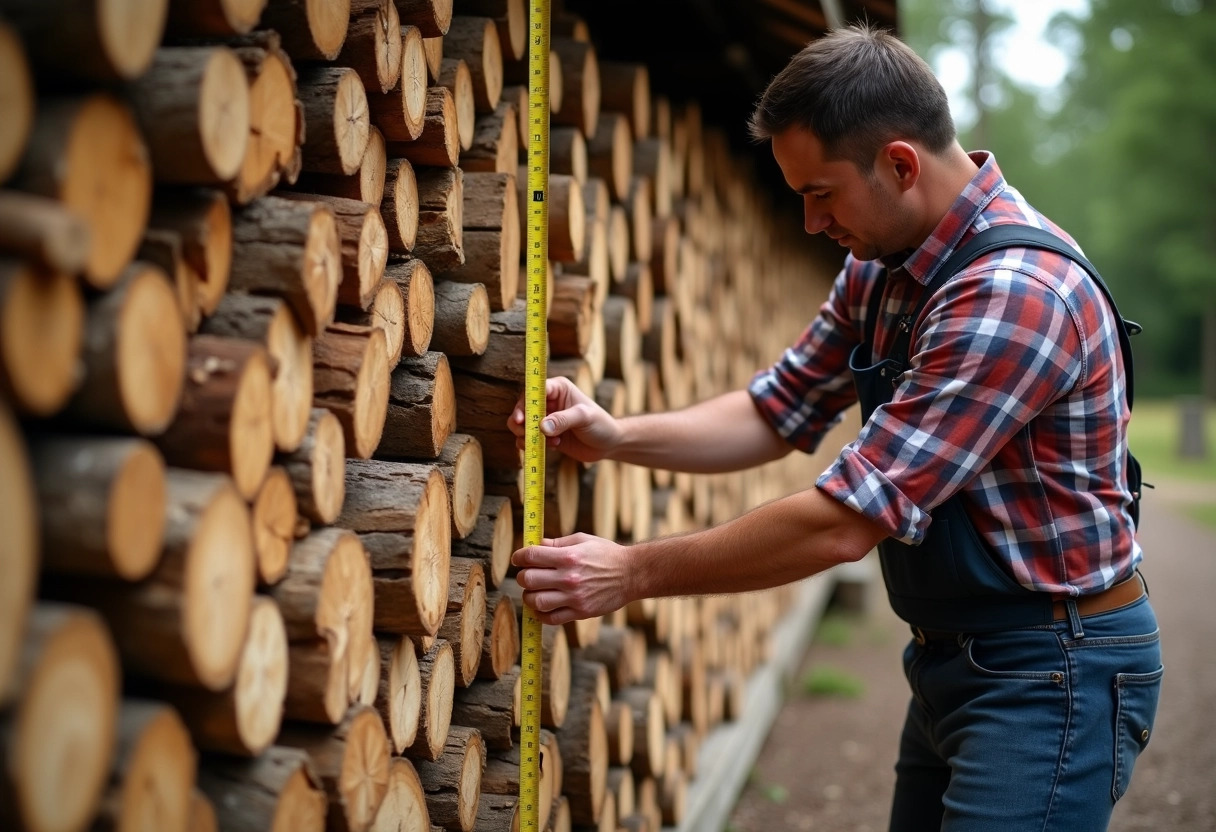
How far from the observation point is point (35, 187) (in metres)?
1.22

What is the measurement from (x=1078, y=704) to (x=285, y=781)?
1473 mm

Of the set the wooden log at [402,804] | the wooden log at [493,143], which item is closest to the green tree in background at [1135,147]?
the wooden log at [493,143]

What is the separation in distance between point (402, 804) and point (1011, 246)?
1527mm

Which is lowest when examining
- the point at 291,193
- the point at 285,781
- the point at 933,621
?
the point at 285,781

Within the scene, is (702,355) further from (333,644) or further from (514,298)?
(333,644)

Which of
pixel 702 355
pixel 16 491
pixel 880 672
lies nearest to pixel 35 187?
pixel 16 491

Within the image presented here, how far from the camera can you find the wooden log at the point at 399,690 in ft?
6.40

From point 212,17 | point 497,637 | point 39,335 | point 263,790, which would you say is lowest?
point 263,790

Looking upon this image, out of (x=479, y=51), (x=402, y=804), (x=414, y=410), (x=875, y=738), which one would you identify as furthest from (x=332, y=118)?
(x=875, y=738)

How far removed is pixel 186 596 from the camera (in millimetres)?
1349

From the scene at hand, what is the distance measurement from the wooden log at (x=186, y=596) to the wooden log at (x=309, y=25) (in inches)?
30.0

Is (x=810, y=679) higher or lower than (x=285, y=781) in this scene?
lower

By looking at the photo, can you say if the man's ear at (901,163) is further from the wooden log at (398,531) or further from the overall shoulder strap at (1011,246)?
the wooden log at (398,531)

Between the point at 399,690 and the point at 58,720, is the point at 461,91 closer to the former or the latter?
the point at 399,690
